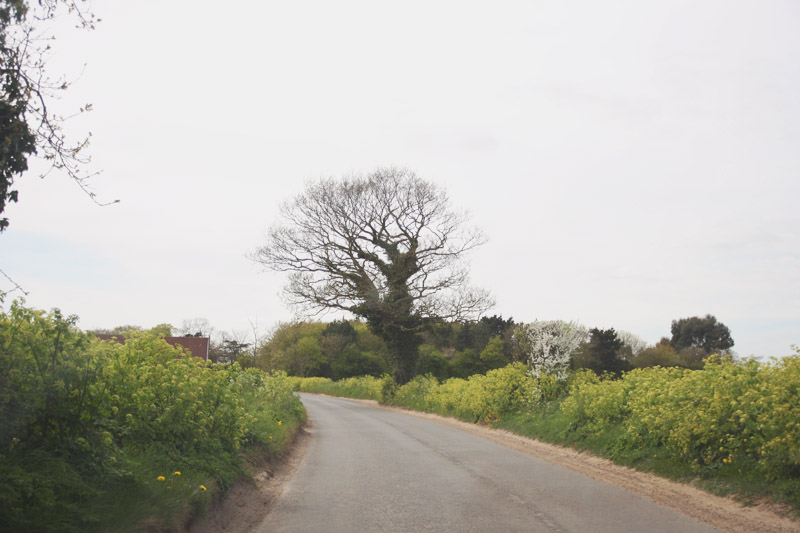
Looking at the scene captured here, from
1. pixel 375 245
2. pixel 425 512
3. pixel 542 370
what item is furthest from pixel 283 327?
pixel 425 512

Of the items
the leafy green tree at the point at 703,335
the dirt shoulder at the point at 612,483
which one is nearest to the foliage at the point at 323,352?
the leafy green tree at the point at 703,335

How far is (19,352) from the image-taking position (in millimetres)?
4938

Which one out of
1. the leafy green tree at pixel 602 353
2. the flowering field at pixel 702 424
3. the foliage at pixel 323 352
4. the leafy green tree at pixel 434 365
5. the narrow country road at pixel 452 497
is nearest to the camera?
the narrow country road at pixel 452 497

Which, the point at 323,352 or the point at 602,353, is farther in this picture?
the point at 323,352

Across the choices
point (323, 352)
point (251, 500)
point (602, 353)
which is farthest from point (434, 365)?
point (251, 500)

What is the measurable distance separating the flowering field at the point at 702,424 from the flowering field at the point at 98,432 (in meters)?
7.00

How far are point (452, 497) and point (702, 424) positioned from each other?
13.3ft

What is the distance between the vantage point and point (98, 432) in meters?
5.42

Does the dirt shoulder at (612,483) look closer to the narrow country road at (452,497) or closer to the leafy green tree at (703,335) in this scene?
the narrow country road at (452,497)

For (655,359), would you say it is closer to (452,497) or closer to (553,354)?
(553,354)

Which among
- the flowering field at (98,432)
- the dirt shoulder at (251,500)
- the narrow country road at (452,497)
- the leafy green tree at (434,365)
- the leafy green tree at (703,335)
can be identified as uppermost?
the leafy green tree at (703,335)

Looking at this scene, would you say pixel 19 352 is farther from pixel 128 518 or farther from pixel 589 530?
pixel 589 530

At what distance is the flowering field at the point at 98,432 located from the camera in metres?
4.54

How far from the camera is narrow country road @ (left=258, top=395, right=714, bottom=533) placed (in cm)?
672
